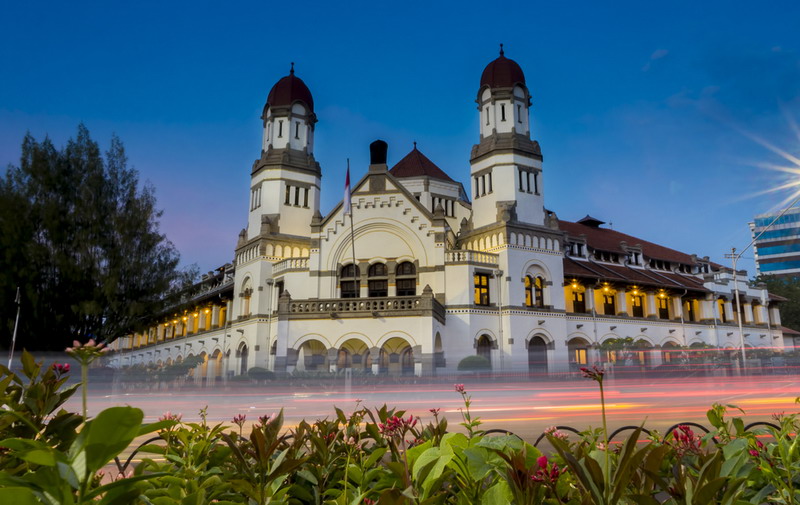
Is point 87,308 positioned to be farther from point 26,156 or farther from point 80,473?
point 80,473

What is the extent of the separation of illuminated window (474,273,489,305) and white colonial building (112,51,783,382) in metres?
0.09

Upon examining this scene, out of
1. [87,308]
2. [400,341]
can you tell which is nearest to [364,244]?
[400,341]

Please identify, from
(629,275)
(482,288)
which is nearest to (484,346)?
(482,288)

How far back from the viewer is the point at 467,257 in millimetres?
33062

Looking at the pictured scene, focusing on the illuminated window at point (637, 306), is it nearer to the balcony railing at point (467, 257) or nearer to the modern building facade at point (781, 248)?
the balcony railing at point (467, 257)

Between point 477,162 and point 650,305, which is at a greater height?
point 477,162

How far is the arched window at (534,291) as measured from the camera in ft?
114

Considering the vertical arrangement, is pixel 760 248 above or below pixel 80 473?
above

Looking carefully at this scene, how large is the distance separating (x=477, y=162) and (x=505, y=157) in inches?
80.9

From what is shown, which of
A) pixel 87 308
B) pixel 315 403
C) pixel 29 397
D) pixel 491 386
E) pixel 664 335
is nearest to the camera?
pixel 29 397

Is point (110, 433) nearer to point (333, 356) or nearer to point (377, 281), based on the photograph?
point (333, 356)

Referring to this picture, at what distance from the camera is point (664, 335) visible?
Answer: 42094 mm

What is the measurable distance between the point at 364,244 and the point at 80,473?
110ft

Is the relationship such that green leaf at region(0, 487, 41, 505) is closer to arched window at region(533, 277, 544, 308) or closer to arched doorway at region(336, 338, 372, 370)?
arched doorway at region(336, 338, 372, 370)
